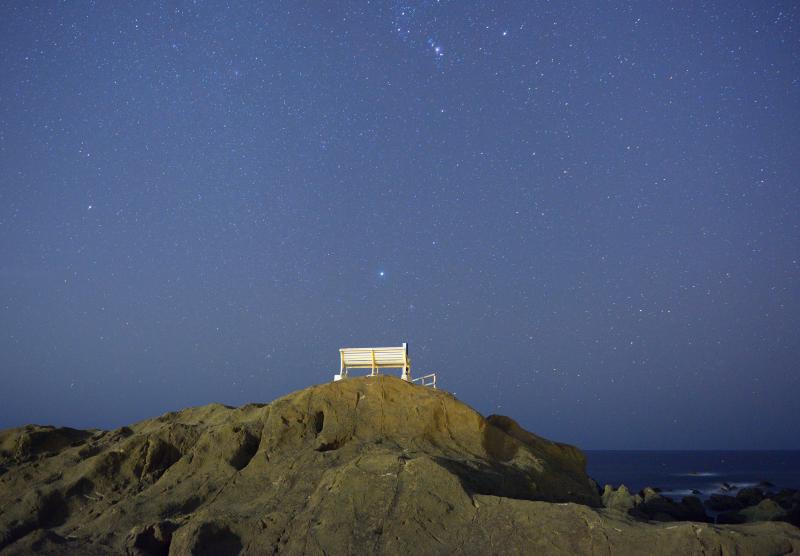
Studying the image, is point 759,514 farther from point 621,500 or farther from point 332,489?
point 332,489

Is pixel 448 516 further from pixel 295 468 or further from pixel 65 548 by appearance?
pixel 65 548

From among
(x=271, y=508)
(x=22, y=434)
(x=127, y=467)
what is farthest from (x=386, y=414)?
(x=22, y=434)

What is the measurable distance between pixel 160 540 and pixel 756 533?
34.9 ft

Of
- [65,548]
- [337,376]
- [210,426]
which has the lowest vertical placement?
[65,548]

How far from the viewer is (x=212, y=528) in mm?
11711

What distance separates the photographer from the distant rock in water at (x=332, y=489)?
10852mm

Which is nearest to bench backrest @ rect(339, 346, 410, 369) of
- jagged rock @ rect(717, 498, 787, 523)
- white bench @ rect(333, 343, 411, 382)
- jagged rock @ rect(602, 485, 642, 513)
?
white bench @ rect(333, 343, 411, 382)

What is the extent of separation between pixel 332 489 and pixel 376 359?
716 centimetres

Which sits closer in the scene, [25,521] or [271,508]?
[271,508]

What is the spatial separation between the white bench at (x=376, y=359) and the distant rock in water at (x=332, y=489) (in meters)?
3.16

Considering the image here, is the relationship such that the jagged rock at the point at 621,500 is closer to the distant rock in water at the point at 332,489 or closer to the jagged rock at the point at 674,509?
the jagged rock at the point at 674,509

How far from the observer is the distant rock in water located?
10852mm

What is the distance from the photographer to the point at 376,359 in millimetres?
19156

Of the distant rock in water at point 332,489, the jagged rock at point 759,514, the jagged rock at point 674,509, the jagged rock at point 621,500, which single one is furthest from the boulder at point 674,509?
the distant rock in water at point 332,489
